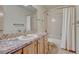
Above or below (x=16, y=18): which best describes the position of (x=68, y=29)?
below

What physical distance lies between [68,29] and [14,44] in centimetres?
77

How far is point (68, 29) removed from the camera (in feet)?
5.24

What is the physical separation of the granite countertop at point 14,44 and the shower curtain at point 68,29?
315 millimetres

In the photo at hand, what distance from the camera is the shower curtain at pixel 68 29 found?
61.7 inches

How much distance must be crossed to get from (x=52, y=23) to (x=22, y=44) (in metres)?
0.52

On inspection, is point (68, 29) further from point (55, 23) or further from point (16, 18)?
point (16, 18)

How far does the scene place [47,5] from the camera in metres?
1.57

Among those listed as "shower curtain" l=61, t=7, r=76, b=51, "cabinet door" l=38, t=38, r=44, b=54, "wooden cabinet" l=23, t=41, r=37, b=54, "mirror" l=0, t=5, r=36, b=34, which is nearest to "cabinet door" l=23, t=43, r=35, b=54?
"wooden cabinet" l=23, t=41, r=37, b=54

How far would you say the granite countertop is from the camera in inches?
46.2

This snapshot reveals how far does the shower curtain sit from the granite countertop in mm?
315

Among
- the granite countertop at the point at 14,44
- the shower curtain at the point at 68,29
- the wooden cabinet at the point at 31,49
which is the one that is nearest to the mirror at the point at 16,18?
the granite countertop at the point at 14,44

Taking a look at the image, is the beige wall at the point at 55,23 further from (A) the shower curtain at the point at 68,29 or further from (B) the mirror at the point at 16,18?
(B) the mirror at the point at 16,18

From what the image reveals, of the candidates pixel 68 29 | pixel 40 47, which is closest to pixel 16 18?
pixel 40 47
